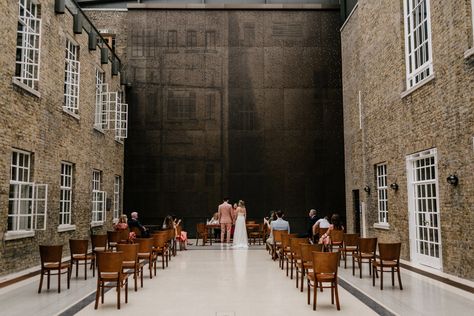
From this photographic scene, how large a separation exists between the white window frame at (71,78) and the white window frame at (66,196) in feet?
5.44

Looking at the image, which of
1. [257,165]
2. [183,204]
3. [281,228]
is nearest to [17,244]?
[281,228]

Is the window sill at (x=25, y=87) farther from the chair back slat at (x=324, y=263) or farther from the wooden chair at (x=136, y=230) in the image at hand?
the chair back slat at (x=324, y=263)

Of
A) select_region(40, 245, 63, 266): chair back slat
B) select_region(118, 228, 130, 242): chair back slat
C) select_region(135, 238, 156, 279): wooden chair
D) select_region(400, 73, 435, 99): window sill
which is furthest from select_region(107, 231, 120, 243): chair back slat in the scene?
select_region(400, 73, 435, 99): window sill

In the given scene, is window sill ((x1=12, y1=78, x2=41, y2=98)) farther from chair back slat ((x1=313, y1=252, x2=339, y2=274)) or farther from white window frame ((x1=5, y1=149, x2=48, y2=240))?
chair back slat ((x1=313, y1=252, x2=339, y2=274))

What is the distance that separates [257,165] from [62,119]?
352 inches

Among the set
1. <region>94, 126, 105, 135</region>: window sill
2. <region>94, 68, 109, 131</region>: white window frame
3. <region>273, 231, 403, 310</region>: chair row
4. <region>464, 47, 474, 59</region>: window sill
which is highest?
<region>94, 68, 109, 131</region>: white window frame

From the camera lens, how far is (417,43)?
11.2 meters

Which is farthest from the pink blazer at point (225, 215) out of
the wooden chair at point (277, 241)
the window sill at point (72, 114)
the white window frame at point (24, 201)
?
the white window frame at point (24, 201)

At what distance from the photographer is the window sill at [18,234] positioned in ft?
29.3

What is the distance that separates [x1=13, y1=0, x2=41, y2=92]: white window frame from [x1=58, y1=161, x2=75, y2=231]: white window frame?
2918mm

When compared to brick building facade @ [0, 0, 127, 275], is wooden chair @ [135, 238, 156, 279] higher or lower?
lower

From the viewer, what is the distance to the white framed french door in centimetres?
1005

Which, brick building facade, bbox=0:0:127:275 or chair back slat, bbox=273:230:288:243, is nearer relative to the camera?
brick building facade, bbox=0:0:127:275

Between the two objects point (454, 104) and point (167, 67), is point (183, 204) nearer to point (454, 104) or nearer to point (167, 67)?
point (167, 67)
